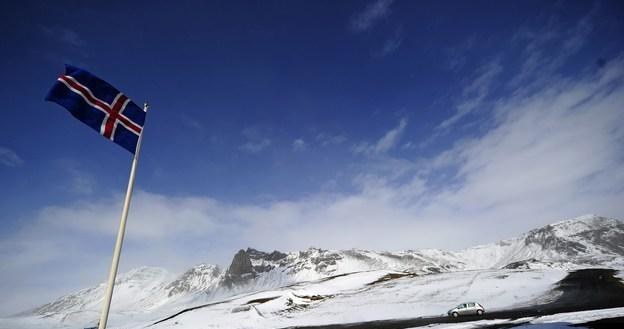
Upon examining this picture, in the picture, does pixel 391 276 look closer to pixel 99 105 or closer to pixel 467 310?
pixel 467 310

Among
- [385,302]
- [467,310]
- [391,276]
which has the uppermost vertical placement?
[391,276]

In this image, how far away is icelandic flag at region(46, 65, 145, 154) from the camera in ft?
35.4

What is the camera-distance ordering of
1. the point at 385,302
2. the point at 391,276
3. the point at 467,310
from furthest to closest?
the point at 391,276, the point at 385,302, the point at 467,310

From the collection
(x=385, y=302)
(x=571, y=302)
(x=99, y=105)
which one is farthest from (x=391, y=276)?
(x=99, y=105)

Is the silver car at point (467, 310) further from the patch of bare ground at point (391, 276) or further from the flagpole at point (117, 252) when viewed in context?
the patch of bare ground at point (391, 276)

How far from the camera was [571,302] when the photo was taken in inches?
1561

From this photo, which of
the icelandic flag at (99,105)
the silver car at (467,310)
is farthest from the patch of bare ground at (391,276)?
the icelandic flag at (99,105)

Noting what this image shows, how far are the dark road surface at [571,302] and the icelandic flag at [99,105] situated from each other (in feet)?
113

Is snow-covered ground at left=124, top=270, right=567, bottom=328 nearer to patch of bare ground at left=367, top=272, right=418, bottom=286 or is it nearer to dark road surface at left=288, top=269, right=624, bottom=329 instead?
dark road surface at left=288, top=269, right=624, bottom=329

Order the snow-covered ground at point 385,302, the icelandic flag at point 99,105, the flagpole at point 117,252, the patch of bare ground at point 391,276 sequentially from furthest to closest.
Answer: the patch of bare ground at point 391,276 → the snow-covered ground at point 385,302 → the icelandic flag at point 99,105 → the flagpole at point 117,252

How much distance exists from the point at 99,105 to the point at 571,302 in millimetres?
51609

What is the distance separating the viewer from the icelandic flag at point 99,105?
35.4 ft

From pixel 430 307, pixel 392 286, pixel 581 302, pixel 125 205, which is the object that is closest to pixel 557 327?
pixel 125 205

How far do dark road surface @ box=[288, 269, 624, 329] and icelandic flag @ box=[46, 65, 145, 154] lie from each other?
34473 mm
